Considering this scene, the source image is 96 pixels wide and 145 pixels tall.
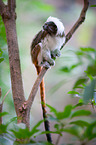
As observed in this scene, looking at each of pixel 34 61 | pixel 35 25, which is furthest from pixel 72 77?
pixel 35 25

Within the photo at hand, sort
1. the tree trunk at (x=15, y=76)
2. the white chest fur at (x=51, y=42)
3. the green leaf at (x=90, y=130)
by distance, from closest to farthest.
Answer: the green leaf at (x=90, y=130), the tree trunk at (x=15, y=76), the white chest fur at (x=51, y=42)

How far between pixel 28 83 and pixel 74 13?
82.2 inches

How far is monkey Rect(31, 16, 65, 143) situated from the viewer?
164 centimetres

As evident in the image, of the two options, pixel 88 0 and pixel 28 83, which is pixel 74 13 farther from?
pixel 88 0

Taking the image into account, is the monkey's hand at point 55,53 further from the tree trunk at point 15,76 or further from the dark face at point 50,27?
the tree trunk at point 15,76

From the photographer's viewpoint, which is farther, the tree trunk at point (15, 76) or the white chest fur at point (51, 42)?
the white chest fur at point (51, 42)

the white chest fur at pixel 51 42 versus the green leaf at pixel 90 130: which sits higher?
the white chest fur at pixel 51 42

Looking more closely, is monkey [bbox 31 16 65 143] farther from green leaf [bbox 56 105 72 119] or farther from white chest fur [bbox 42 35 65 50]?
green leaf [bbox 56 105 72 119]

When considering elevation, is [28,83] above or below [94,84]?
below

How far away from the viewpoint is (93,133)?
0.50 metres

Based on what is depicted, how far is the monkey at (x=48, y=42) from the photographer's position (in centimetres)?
164

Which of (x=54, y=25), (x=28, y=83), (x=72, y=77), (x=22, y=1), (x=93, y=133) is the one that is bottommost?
(x=28, y=83)

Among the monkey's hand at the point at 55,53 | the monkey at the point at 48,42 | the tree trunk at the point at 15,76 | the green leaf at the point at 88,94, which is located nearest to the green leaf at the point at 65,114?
the green leaf at the point at 88,94

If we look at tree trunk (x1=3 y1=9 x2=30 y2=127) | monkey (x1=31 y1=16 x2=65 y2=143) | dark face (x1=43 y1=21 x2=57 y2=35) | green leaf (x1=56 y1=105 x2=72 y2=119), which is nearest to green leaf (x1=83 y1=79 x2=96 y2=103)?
green leaf (x1=56 y1=105 x2=72 y2=119)
